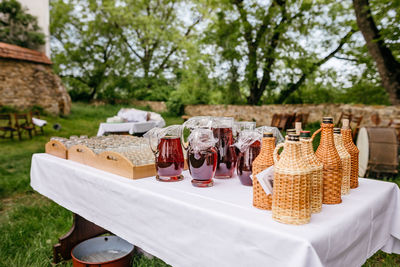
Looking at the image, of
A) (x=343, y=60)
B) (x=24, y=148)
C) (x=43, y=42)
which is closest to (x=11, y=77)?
(x=43, y=42)

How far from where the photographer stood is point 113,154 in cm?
147

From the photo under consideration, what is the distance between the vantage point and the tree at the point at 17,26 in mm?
11188

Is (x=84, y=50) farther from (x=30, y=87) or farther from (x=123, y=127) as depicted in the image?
(x=123, y=127)

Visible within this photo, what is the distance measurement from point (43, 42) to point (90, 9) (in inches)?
343

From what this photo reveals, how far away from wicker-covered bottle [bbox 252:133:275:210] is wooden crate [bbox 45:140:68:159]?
1.35 m

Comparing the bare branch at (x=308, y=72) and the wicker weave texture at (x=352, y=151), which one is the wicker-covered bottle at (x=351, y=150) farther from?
the bare branch at (x=308, y=72)

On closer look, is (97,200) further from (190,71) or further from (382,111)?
(190,71)

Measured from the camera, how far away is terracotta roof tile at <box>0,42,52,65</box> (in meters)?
10.5

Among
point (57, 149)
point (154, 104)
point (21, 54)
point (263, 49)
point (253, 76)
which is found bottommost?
point (154, 104)

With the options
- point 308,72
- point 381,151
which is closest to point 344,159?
point 381,151

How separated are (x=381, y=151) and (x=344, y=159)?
3094 mm

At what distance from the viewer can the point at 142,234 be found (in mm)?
1212

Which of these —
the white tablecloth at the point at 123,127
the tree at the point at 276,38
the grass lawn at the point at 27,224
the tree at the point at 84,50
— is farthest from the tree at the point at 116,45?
the grass lawn at the point at 27,224

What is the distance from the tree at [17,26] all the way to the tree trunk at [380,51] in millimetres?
11456
